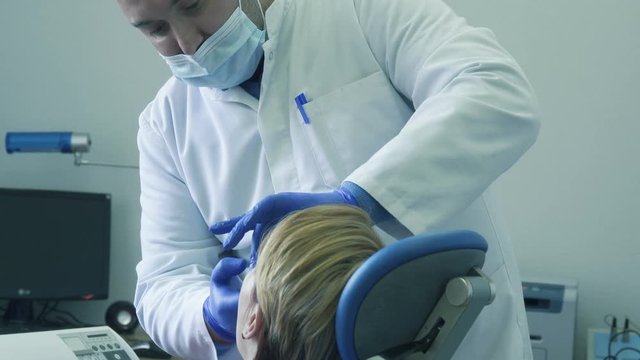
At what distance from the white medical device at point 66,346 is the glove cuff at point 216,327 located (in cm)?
12

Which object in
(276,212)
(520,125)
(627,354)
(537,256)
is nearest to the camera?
(276,212)

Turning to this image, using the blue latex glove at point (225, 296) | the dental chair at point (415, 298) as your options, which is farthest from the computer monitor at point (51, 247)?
the dental chair at point (415, 298)

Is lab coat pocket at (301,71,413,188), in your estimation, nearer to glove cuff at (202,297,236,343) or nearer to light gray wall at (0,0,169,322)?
glove cuff at (202,297,236,343)

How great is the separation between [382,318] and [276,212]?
0.88ft

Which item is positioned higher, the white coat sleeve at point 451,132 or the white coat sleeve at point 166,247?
the white coat sleeve at point 451,132

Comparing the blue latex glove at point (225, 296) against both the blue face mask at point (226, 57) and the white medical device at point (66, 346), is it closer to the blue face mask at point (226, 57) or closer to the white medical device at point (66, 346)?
the white medical device at point (66, 346)

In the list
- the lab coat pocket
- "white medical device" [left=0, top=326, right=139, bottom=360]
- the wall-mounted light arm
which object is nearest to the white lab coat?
the lab coat pocket

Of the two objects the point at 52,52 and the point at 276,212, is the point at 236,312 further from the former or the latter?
the point at 52,52

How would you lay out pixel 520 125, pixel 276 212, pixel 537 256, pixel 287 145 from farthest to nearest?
pixel 537 256
pixel 287 145
pixel 520 125
pixel 276 212

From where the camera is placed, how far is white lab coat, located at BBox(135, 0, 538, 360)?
1.23 metres

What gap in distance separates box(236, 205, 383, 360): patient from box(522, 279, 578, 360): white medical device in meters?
1.80

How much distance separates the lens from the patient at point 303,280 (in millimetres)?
1085

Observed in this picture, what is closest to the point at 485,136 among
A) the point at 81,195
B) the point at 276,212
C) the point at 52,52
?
the point at 276,212

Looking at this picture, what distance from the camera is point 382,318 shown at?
936 mm
